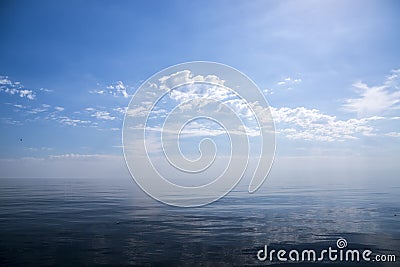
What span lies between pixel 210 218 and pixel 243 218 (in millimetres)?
4954

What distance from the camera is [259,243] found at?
93.9 ft

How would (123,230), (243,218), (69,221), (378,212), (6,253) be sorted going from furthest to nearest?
(378,212) < (243,218) < (69,221) < (123,230) < (6,253)

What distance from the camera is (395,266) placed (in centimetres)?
2269

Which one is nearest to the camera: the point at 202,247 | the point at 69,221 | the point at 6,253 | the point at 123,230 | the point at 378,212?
the point at 6,253

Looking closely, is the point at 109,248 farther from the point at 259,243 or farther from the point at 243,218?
the point at 243,218

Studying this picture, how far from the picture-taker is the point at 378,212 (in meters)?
49.7

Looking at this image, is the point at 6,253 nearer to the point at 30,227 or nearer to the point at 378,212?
the point at 30,227

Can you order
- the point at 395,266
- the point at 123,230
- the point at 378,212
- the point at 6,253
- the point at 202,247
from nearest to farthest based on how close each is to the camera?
the point at 395,266
the point at 6,253
the point at 202,247
the point at 123,230
the point at 378,212

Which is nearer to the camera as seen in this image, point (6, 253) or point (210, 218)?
point (6, 253)

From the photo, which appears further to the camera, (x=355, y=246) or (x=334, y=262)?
(x=355, y=246)

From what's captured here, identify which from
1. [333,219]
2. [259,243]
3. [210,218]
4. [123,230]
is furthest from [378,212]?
[123,230]

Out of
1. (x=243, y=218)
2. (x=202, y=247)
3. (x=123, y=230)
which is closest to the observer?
(x=202, y=247)


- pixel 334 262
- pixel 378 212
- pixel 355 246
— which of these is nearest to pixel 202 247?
pixel 334 262

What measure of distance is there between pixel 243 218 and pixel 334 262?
2102cm
